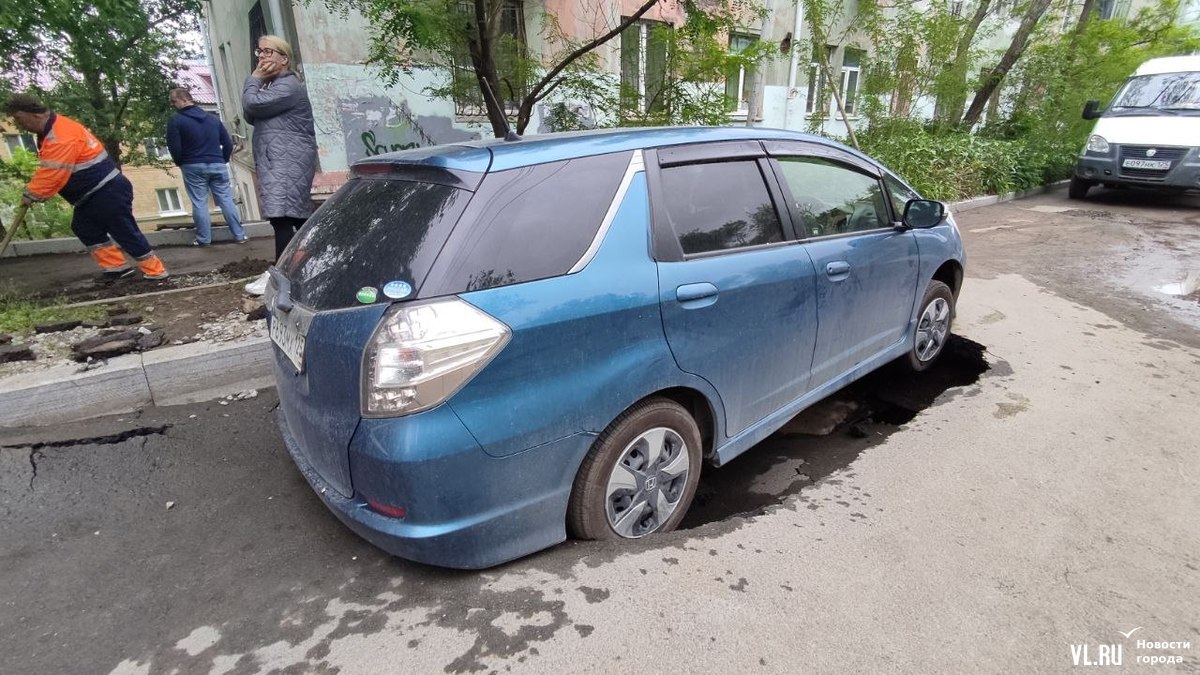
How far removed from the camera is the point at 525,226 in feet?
6.68

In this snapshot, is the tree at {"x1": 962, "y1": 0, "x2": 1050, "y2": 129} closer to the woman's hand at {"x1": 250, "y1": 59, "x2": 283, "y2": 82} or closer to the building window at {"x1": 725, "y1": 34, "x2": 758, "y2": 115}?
the building window at {"x1": 725, "y1": 34, "x2": 758, "y2": 115}

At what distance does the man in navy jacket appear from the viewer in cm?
695

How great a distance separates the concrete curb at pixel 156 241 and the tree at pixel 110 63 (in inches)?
133

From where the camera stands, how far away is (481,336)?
6.14ft

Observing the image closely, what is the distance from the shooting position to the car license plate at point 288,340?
7.16ft

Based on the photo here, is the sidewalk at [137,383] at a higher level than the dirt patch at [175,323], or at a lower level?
lower

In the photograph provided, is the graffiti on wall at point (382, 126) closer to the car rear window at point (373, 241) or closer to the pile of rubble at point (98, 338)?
the pile of rubble at point (98, 338)

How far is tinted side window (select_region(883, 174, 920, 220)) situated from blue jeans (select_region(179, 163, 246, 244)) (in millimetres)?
7218

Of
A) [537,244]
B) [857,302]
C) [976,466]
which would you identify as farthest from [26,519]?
[976,466]

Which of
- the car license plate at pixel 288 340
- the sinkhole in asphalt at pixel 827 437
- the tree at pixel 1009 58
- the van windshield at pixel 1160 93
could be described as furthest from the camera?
the tree at pixel 1009 58

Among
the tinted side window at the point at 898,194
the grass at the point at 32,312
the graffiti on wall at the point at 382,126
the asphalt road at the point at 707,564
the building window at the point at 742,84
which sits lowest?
the asphalt road at the point at 707,564

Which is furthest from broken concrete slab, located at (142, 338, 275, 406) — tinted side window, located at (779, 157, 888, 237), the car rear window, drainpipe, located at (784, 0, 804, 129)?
drainpipe, located at (784, 0, 804, 129)

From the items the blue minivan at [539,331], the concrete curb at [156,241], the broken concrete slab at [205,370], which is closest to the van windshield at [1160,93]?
the blue minivan at [539,331]

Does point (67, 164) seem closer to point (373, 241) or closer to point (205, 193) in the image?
point (205, 193)
